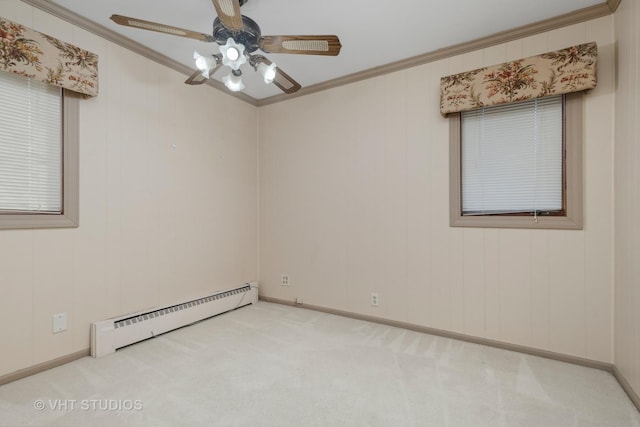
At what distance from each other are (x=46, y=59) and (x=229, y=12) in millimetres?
1436

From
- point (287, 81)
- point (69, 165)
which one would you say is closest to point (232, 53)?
point (287, 81)

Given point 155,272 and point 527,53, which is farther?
point 155,272

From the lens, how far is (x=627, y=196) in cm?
183

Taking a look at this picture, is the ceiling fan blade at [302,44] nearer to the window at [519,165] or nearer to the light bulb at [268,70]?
the light bulb at [268,70]

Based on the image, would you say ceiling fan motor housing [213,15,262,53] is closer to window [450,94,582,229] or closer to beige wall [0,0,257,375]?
beige wall [0,0,257,375]

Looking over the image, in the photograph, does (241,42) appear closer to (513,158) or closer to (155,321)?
(513,158)

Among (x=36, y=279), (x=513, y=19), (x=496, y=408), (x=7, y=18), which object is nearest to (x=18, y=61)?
(x=7, y=18)

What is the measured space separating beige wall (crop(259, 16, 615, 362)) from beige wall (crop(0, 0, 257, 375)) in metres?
0.64

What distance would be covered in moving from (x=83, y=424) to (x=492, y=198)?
302cm

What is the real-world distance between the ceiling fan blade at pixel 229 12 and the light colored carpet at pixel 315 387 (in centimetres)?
207

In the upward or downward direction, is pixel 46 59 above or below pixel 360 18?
below

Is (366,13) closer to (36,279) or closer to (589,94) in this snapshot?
(589,94)

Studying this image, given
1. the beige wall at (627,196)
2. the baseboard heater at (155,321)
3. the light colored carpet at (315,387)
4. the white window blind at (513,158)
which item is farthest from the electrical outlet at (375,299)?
the beige wall at (627,196)

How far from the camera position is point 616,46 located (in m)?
2.03
